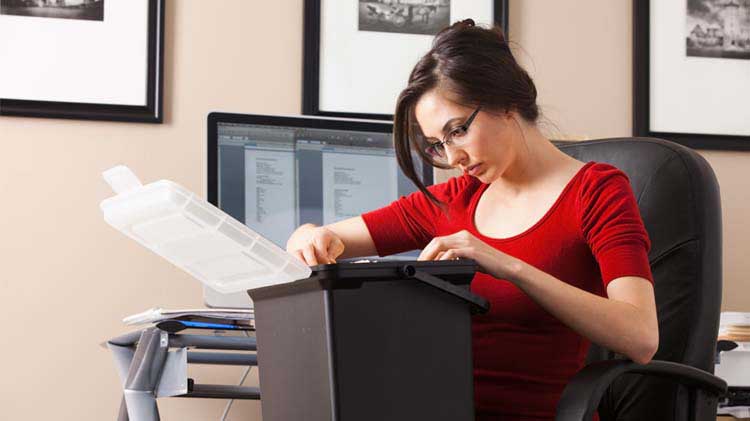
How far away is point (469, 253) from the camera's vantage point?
101cm

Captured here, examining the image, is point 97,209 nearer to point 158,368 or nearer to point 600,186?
point 158,368

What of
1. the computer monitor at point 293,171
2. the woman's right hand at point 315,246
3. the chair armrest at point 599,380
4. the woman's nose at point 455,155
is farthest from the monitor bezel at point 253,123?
the chair armrest at point 599,380

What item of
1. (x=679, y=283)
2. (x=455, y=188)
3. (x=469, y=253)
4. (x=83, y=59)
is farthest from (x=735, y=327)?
(x=83, y=59)

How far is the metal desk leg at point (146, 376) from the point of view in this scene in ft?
4.60

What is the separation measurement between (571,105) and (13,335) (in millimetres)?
1386

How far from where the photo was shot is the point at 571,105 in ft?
7.79

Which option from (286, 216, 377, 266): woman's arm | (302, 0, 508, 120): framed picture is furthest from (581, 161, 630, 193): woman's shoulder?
→ (302, 0, 508, 120): framed picture

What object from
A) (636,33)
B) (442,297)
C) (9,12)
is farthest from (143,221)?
(636,33)

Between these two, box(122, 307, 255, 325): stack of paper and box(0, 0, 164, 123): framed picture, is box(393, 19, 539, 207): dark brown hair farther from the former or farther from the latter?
box(0, 0, 164, 123): framed picture

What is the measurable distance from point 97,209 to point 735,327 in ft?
4.44

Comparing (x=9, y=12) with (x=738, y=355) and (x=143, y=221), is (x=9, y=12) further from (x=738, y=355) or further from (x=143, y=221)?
(x=738, y=355)

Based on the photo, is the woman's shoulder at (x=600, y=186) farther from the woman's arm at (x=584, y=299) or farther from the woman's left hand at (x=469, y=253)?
the woman's left hand at (x=469, y=253)

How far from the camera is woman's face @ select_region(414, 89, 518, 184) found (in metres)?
1.25

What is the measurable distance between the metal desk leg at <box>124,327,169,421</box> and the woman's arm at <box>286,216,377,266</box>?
27 cm
